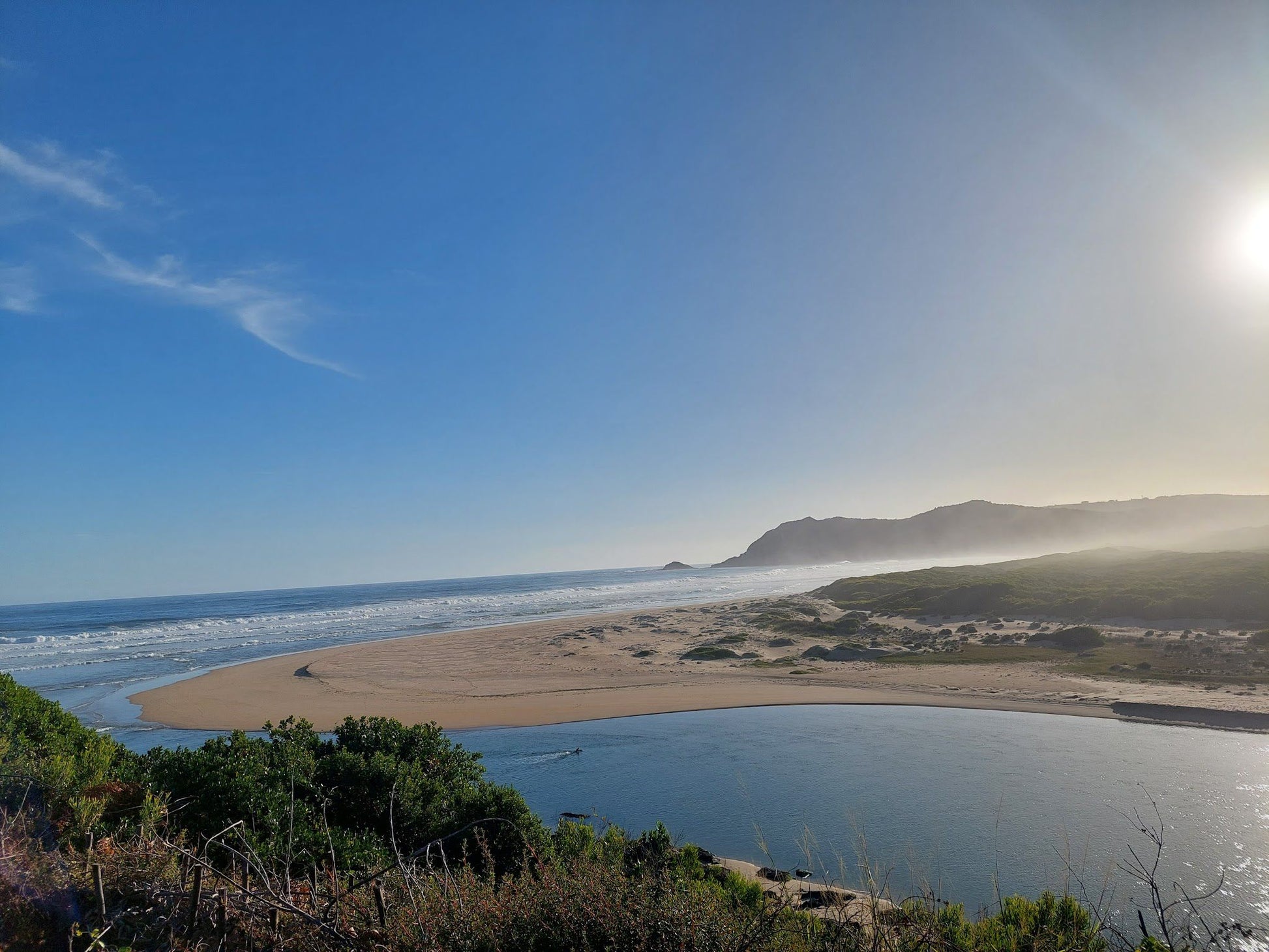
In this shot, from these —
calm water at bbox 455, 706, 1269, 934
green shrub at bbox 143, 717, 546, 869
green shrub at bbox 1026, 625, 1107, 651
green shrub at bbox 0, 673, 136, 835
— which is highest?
green shrub at bbox 0, 673, 136, 835

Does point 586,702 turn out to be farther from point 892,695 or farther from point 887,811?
point 887,811

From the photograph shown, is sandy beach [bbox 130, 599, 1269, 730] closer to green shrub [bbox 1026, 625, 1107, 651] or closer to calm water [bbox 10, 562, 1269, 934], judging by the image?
calm water [bbox 10, 562, 1269, 934]

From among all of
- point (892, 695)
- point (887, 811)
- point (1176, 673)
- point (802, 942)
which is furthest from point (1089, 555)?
point (802, 942)

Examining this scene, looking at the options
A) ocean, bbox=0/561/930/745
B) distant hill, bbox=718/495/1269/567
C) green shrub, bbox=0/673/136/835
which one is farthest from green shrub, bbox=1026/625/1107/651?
distant hill, bbox=718/495/1269/567

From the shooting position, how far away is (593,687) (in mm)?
22109

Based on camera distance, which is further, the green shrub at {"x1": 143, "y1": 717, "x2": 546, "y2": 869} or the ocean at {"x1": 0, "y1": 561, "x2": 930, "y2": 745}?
the ocean at {"x1": 0, "y1": 561, "x2": 930, "y2": 745}

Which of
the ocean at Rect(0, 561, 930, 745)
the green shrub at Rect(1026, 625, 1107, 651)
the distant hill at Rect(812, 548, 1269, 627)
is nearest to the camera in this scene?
the green shrub at Rect(1026, 625, 1107, 651)

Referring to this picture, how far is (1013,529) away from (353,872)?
156082 millimetres

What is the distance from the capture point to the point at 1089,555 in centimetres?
5875

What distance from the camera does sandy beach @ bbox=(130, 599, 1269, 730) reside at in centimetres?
1762

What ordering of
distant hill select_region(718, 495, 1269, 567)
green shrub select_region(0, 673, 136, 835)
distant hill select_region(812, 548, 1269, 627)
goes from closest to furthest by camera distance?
green shrub select_region(0, 673, 136, 835) < distant hill select_region(812, 548, 1269, 627) < distant hill select_region(718, 495, 1269, 567)

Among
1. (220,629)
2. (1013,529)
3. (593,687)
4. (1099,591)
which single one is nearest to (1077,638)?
(1099,591)

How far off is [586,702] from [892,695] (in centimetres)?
944

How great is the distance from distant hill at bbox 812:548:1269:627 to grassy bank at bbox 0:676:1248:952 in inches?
1108
